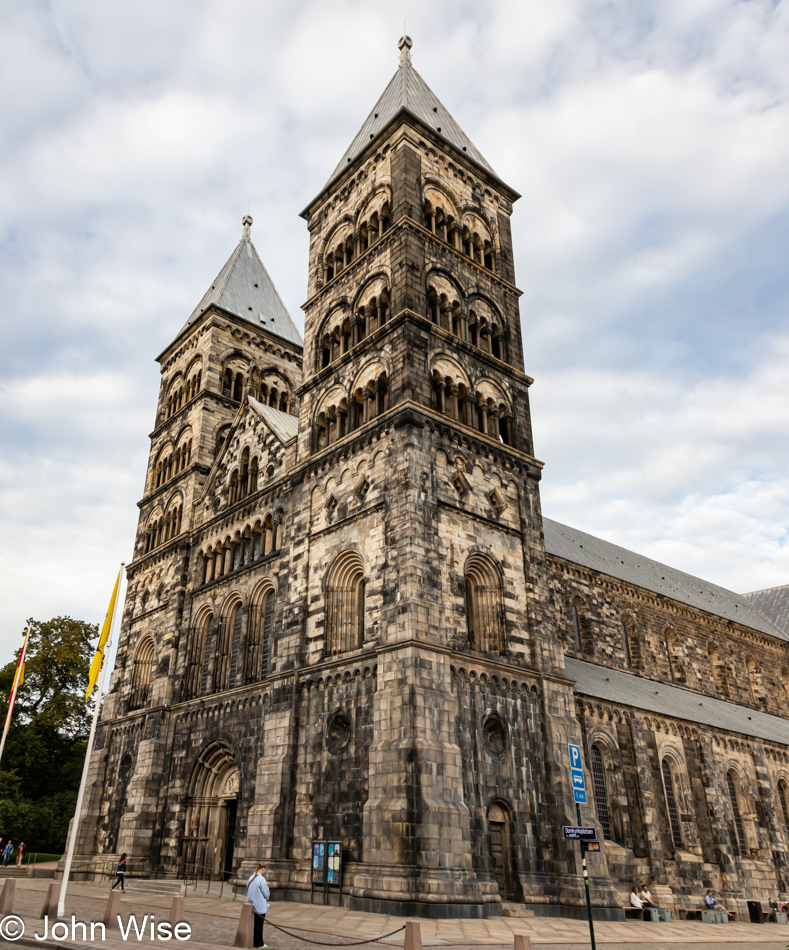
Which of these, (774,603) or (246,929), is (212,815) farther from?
(774,603)

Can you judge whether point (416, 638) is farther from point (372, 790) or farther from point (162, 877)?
point (162, 877)

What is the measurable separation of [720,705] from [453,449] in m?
25.0

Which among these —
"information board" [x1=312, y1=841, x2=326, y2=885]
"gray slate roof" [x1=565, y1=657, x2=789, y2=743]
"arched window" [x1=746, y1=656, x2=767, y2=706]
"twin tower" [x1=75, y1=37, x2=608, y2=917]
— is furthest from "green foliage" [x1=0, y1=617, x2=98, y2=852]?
"arched window" [x1=746, y1=656, x2=767, y2=706]

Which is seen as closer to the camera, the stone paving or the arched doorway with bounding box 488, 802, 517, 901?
the stone paving

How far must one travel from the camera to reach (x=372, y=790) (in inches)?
846

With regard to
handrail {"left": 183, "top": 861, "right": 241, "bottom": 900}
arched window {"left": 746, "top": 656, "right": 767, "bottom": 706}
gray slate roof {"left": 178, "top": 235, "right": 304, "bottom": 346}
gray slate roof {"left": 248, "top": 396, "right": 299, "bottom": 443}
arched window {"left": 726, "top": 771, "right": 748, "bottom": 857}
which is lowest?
handrail {"left": 183, "top": 861, "right": 241, "bottom": 900}

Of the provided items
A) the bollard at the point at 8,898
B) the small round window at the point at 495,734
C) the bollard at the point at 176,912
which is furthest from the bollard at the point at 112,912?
the small round window at the point at 495,734

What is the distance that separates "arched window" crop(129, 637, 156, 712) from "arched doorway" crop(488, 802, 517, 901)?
20.4 m

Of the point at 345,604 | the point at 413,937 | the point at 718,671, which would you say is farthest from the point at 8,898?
the point at 718,671

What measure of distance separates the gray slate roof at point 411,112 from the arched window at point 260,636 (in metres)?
20.8

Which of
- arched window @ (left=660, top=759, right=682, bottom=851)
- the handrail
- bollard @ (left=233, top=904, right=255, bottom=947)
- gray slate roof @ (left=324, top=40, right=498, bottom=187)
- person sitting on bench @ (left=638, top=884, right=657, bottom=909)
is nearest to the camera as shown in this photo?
bollard @ (left=233, top=904, right=255, bottom=947)

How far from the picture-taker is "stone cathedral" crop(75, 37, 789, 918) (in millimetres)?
22656

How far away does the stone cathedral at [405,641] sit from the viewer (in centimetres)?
2266

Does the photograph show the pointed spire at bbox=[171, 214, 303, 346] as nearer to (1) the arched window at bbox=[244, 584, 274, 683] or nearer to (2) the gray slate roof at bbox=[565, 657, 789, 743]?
(1) the arched window at bbox=[244, 584, 274, 683]
